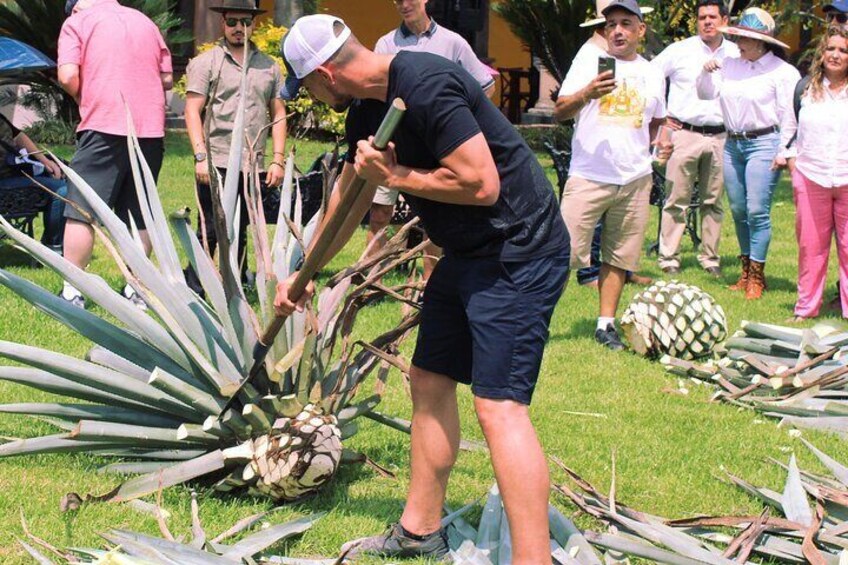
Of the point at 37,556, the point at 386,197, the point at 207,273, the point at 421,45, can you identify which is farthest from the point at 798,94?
the point at 37,556

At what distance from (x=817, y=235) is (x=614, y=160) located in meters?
2.20

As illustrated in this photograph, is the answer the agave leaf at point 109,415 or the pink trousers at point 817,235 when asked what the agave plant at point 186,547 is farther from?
the pink trousers at point 817,235

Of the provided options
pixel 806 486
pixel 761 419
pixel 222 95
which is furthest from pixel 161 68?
pixel 806 486

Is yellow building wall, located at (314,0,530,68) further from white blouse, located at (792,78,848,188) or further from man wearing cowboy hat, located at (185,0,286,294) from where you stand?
man wearing cowboy hat, located at (185,0,286,294)

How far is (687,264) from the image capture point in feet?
36.6

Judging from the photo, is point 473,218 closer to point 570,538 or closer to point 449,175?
point 449,175

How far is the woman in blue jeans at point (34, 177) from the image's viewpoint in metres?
9.89

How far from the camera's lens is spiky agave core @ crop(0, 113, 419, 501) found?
464 centimetres

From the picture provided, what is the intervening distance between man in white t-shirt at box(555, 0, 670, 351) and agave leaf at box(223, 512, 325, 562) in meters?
3.78

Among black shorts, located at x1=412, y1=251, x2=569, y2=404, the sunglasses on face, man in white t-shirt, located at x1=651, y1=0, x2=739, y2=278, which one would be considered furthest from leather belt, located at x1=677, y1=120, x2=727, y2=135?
black shorts, located at x1=412, y1=251, x2=569, y2=404

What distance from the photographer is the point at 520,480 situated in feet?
12.6

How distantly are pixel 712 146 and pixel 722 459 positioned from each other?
5444 millimetres

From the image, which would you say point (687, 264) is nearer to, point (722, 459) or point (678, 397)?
point (678, 397)

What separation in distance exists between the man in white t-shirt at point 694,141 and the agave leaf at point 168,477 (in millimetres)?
6661
